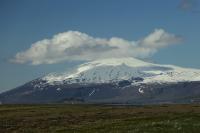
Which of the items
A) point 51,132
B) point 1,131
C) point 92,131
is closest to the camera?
point 92,131

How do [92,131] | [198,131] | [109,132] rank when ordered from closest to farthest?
[198,131], [109,132], [92,131]

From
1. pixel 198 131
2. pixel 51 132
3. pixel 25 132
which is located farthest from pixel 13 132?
pixel 198 131

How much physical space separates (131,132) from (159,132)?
100 inches

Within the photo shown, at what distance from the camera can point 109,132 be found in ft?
159

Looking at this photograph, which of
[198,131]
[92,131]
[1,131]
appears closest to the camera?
[198,131]

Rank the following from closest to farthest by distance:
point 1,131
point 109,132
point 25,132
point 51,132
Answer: point 109,132, point 51,132, point 25,132, point 1,131

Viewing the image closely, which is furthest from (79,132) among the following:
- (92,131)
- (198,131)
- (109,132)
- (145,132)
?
(198,131)

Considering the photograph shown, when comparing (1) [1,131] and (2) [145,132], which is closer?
(2) [145,132]

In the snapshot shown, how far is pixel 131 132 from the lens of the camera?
46.3 meters

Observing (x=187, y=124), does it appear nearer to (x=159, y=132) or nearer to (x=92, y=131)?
(x=159, y=132)

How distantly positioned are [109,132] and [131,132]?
9.82ft

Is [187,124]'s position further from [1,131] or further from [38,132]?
[1,131]

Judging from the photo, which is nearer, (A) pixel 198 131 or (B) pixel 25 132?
(A) pixel 198 131

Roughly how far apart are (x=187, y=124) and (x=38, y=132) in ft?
55.8
